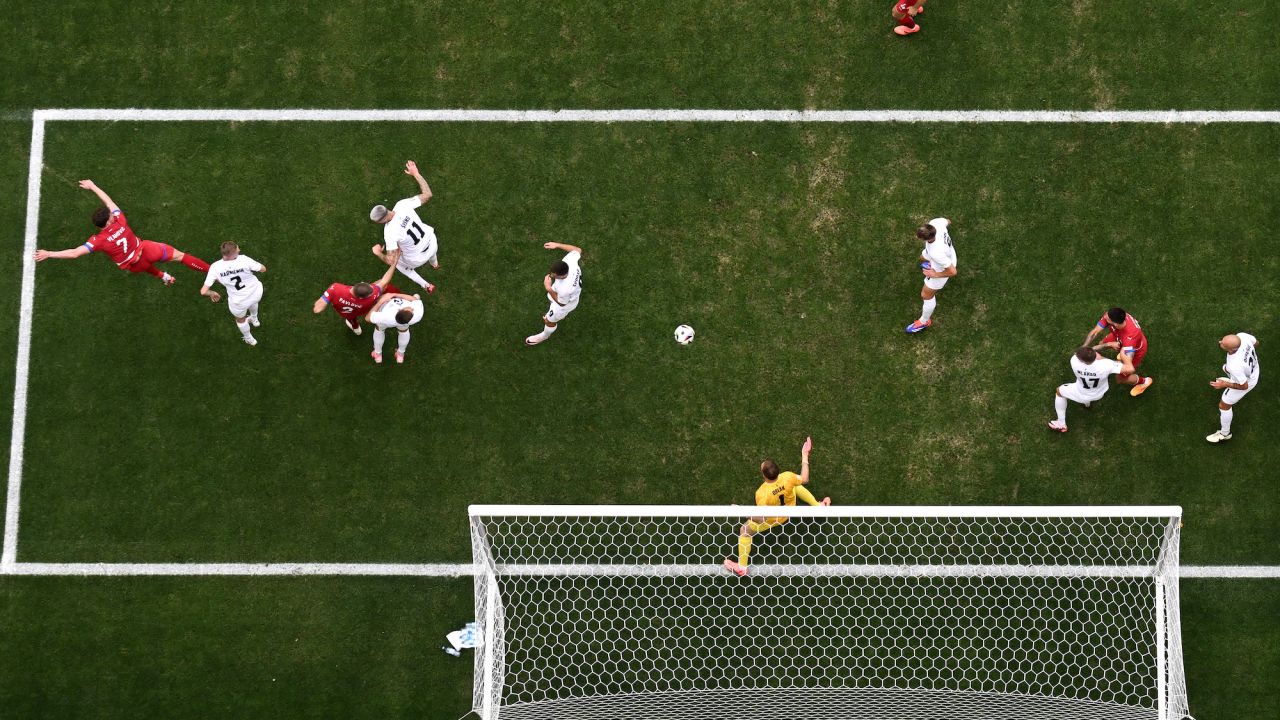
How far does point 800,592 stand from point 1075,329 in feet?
12.1

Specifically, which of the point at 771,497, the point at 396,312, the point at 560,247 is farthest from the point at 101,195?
the point at 771,497

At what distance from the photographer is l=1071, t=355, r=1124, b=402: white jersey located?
10180 mm

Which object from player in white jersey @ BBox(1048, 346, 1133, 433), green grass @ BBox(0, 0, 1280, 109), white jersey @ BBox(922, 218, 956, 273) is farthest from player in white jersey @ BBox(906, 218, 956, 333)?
green grass @ BBox(0, 0, 1280, 109)

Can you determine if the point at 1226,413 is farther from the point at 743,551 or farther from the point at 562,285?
the point at 562,285

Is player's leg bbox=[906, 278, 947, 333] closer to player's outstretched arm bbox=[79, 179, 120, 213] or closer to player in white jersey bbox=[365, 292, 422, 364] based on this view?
player in white jersey bbox=[365, 292, 422, 364]

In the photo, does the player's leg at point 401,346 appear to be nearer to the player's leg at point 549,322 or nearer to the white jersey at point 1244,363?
the player's leg at point 549,322

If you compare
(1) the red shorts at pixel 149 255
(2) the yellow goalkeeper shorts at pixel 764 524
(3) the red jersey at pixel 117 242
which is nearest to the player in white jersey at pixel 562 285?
(2) the yellow goalkeeper shorts at pixel 764 524

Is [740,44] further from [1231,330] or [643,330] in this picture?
[1231,330]

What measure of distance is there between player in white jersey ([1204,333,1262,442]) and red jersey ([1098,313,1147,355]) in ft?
2.17

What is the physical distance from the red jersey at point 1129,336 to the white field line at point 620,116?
2335 millimetres

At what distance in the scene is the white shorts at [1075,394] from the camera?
419 inches

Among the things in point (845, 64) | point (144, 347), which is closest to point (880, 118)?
point (845, 64)

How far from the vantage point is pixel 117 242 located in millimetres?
10180

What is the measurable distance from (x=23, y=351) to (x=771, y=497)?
287 inches
